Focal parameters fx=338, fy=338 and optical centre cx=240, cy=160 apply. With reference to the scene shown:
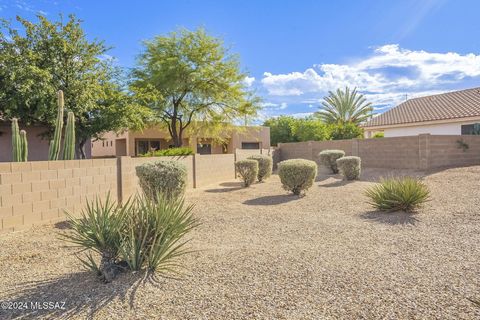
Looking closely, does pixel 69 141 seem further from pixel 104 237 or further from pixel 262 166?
pixel 262 166

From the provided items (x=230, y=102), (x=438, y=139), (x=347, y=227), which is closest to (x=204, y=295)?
(x=347, y=227)

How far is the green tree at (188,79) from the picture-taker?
18188 millimetres

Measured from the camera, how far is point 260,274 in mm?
4285

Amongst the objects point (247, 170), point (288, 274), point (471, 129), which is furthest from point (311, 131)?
point (288, 274)

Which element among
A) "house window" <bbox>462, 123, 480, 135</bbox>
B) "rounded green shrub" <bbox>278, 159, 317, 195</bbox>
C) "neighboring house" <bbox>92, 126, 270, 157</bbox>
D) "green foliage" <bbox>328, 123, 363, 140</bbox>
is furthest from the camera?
"green foliage" <bbox>328, 123, 363, 140</bbox>

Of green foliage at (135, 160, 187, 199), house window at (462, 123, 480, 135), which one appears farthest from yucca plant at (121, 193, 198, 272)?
house window at (462, 123, 480, 135)

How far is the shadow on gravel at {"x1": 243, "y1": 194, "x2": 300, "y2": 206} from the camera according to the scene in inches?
390

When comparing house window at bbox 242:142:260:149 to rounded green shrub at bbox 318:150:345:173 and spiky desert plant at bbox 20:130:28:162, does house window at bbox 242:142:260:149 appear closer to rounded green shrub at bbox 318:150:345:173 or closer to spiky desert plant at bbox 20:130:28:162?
rounded green shrub at bbox 318:150:345:173

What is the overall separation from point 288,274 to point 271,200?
6147 mm

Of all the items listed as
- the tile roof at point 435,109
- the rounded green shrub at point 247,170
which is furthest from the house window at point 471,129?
the rounded green shrub at point 247,170

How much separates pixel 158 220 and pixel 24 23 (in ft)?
43.2

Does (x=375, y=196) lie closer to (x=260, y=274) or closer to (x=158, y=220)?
(x=260, y=274)

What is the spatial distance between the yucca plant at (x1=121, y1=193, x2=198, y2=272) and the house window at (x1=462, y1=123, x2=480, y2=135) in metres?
19.8

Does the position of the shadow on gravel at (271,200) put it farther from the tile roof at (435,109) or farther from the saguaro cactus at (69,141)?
the tile roof at (435,109)
